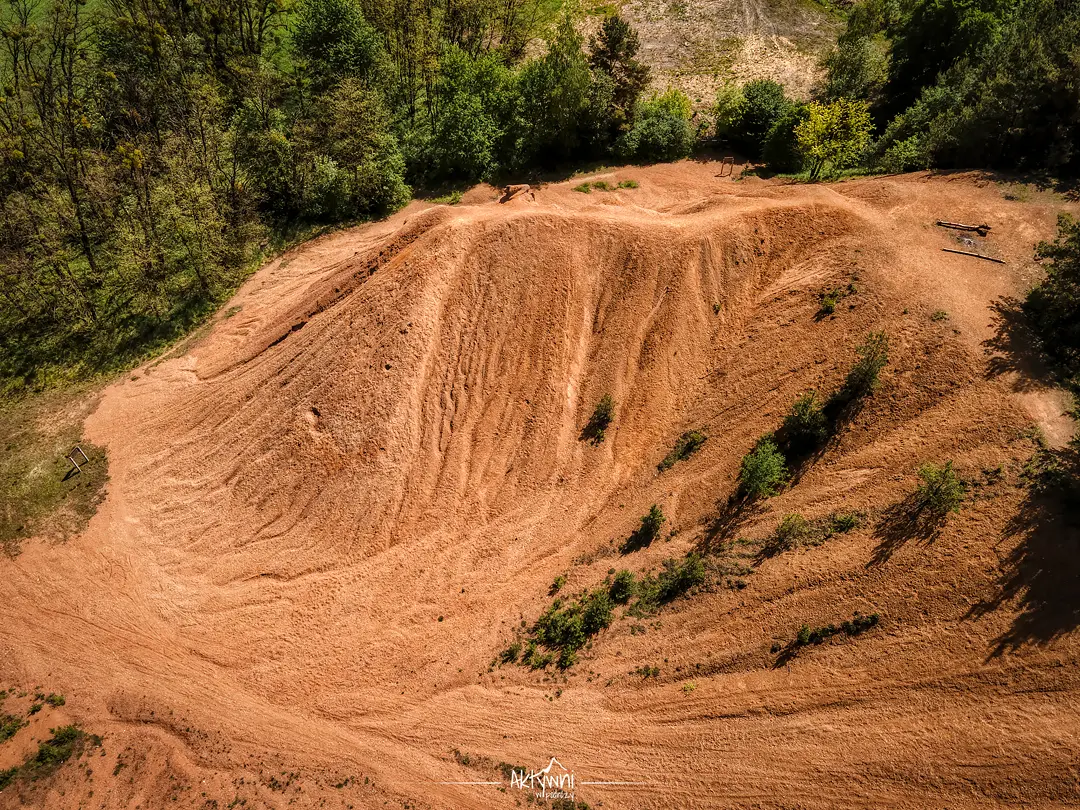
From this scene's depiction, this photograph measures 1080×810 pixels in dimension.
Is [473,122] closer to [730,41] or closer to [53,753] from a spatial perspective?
[730,41]

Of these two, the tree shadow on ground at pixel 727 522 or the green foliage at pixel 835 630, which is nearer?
the green foliage at pixel 835 630

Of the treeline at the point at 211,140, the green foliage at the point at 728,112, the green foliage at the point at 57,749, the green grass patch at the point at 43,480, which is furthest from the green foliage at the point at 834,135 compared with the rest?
the green foliage at the point at 57,749

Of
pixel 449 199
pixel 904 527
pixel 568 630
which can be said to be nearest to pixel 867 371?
pixel 904 527

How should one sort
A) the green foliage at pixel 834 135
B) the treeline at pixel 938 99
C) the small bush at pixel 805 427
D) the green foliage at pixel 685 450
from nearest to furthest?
1. the small bush at pixel 805 427
2. the green foliage at pixel 685 450
3. the treeline at pixel 938 99
4. the green foliage at pixel 834 135

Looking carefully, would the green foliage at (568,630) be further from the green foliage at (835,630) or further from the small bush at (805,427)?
the small bush at (805,427)

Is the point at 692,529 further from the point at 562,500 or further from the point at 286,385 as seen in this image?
the point at 286,385

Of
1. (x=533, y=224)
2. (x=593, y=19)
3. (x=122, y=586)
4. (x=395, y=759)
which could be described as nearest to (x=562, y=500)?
(x=395, y=759)
